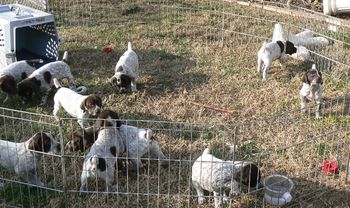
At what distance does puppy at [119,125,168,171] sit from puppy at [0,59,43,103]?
8.34 feet

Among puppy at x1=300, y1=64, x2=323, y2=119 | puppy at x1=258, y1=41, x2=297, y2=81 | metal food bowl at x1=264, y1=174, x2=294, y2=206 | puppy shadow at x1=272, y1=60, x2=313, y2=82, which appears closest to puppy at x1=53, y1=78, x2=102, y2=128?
metal food bowl at x1=264, y1=174, x2=294, y2=206

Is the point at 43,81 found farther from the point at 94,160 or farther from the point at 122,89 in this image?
the point at 94,160

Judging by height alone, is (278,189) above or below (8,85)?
below

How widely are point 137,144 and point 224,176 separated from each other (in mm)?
1273

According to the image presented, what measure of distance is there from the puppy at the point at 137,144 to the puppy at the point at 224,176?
87 cm

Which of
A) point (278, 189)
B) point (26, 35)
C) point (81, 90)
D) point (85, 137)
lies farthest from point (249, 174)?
point (26, 35)

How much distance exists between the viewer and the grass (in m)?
5.91

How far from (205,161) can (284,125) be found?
2.16m

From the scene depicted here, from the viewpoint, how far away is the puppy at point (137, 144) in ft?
19.6

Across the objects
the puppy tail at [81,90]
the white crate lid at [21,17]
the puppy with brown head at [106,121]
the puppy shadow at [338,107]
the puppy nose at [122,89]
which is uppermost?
the white crate lid at [21,17]

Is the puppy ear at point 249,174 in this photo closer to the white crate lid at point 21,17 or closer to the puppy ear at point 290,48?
the puppy ear at point 290,48

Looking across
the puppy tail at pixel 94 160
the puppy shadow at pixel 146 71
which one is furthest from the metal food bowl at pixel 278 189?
the puppy shadow at pixel 146 71

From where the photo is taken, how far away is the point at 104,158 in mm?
5480

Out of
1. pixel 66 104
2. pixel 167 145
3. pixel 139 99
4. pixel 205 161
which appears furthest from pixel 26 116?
pixel 205 161
